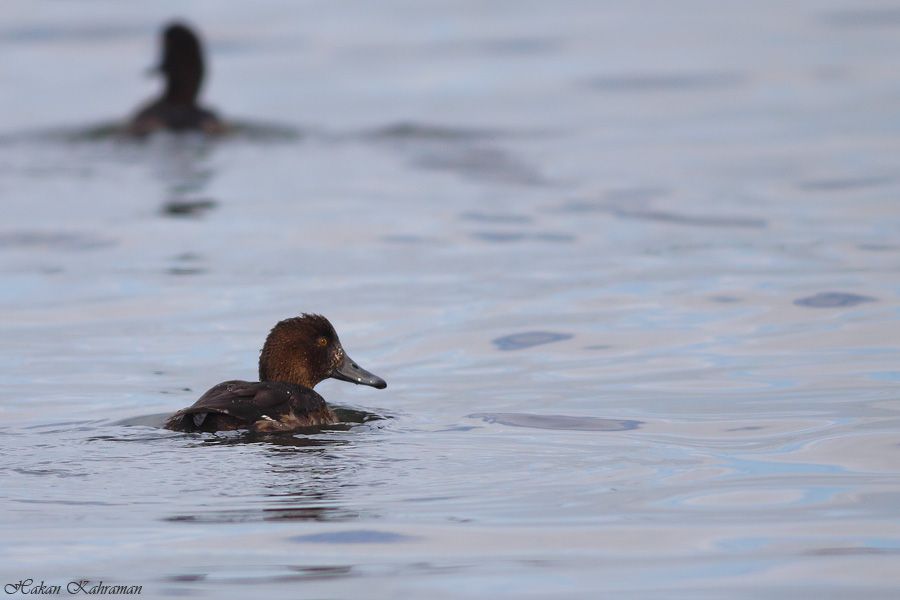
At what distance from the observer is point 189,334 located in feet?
41.9

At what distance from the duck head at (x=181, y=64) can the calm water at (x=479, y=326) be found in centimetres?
89

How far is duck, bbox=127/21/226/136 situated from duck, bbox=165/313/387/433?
1216 centimetres

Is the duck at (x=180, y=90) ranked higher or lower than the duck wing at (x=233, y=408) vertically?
higher

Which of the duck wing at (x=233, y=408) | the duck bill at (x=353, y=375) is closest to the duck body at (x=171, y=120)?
the duck bill at (x=353, y=375)

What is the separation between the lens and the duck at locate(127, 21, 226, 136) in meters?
22.0

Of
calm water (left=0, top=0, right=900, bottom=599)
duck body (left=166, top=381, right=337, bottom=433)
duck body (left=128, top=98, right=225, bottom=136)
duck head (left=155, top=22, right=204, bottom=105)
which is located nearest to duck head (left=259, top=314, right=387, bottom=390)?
calm water (left=0, top=0, right=900, bottom=599)

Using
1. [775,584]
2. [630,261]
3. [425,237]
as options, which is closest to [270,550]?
[775,584]

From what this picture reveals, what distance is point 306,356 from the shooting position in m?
10.3

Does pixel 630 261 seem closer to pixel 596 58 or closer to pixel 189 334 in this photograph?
pixel 189 334

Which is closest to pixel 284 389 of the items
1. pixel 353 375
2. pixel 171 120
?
pixel 353 375

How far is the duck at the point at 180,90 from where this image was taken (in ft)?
72.2

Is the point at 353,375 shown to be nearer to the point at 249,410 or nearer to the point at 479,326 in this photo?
the point at 249,410

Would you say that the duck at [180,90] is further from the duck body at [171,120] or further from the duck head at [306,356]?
the duck head at [306,356]

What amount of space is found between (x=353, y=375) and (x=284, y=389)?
1008 mm
